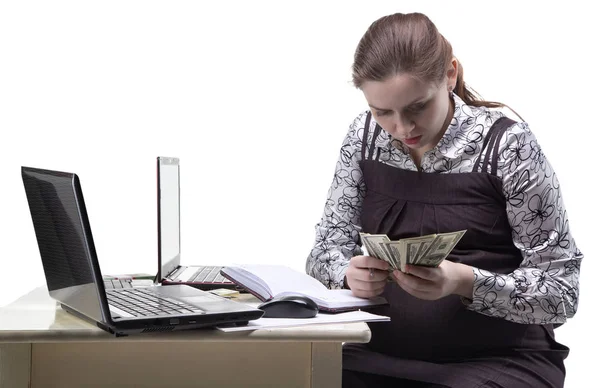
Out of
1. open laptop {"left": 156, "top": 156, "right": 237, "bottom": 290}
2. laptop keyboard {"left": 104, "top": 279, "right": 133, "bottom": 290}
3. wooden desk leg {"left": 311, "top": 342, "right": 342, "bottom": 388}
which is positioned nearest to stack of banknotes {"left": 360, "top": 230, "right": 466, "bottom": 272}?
wooden desk leg {"left": 311, "top": 342, "right": 342, "bottom": 388}

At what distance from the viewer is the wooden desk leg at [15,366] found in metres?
1.46

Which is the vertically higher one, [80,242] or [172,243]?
[80,242]

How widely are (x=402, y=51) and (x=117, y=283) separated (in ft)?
2.92

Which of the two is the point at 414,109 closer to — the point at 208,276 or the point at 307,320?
the point at 307,320

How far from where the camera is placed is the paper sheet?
1420mm

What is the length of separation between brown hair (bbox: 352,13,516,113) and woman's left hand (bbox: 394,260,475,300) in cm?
44

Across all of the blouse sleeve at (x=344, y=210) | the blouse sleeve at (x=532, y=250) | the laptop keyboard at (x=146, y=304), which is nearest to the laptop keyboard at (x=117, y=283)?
the laptop keyboard at (x=146, y=304)

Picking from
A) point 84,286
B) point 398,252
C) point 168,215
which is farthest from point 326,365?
point 168,215

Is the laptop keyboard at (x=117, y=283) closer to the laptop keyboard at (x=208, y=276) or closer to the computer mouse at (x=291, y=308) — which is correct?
the laptop keyboard at (x=208, y=276)

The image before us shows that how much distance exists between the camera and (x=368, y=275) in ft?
5.71

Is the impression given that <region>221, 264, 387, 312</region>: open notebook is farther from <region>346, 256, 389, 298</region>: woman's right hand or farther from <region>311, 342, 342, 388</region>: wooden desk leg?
<region>311, 342, 342, 388</region>: wooden desk leg

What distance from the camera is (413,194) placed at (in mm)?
1939

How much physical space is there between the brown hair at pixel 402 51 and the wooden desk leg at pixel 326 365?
665 mm

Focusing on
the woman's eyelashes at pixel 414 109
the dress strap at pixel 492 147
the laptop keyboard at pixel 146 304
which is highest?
the woman's eyelashes at pixel 414 109
